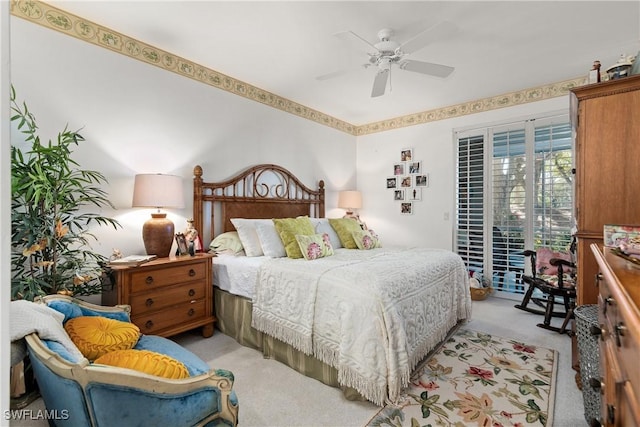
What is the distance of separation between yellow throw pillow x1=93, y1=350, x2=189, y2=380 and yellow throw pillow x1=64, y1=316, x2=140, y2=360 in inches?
6.3

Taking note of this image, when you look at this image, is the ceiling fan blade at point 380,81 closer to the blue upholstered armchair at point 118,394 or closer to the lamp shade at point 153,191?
the lamp shade at point 153,191

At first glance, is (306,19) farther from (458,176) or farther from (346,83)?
(458,176)

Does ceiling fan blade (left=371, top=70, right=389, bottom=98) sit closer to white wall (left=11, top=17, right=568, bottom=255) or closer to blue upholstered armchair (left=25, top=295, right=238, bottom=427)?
white wall (left=11, top=17, right=568, bottom=255)

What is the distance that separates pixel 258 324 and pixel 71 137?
1.87m

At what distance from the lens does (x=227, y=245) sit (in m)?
3.06

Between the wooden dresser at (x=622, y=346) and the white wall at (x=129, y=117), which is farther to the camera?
the white wall at (x=129, y=117)

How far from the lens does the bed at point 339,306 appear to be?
1753 mm

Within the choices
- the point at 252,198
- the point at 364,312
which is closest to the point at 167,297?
the point at 252,198

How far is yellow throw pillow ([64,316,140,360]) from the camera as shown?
125cm

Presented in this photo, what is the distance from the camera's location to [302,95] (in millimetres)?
3877

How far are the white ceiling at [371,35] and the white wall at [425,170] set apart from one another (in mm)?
643

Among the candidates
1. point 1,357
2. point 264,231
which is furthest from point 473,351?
point 1,357

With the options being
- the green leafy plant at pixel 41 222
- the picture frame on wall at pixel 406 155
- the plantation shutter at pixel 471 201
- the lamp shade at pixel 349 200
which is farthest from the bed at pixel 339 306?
the picture frame on wall at pixel 406 155

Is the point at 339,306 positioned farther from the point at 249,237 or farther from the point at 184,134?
the point at 184,134
